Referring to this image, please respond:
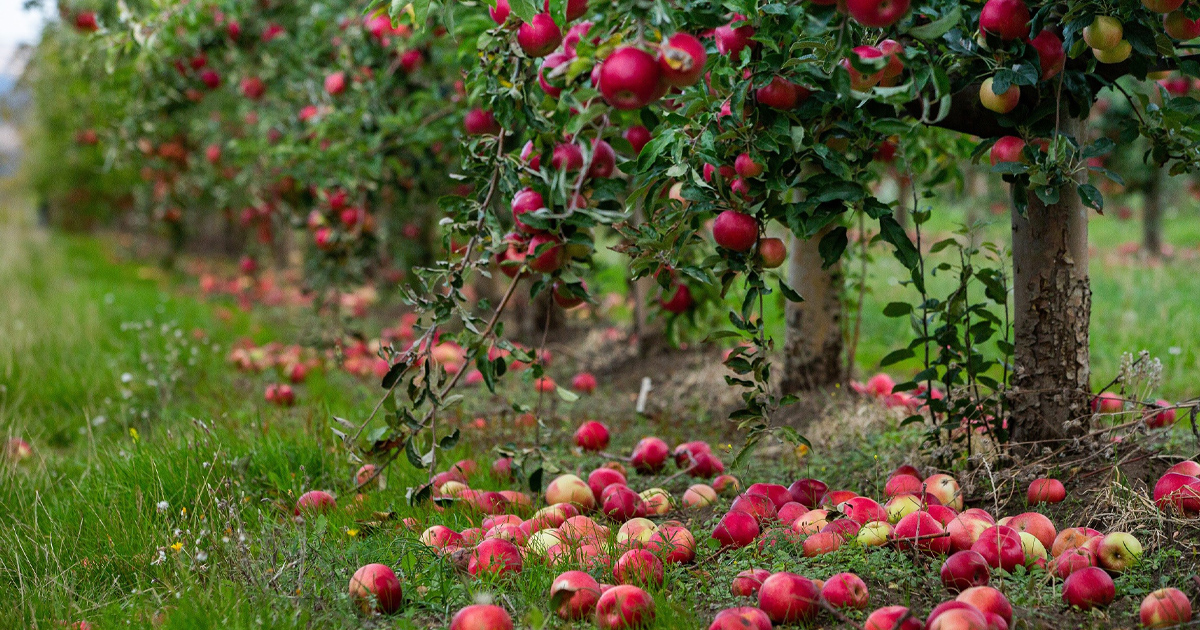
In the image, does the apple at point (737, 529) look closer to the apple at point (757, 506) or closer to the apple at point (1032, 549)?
the apple at point (757, 506)

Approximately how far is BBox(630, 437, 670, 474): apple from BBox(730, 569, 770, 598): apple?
110cm

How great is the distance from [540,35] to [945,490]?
5.07 feet

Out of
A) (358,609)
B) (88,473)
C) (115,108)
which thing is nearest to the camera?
(358,609)

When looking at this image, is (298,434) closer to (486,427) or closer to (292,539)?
(486,427)

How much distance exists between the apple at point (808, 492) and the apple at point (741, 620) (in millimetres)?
760

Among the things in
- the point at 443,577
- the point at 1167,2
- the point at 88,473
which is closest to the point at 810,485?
the point at 443,577

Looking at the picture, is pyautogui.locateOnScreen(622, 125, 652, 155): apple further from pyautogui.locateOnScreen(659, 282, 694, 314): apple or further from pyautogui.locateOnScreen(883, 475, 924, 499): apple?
pyautogui.locateOnScreen(883, 475, 924, 499): apple

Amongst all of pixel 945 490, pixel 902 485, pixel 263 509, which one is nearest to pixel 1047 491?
pixel 945 490

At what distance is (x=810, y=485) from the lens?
246 cm

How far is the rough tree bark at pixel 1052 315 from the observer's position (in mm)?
2430

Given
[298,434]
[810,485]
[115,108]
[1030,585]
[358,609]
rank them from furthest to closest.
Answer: [115,108]
[298,434]
[810,485]
[358,609]
[1030,585]

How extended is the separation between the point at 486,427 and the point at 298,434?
2.61 ft

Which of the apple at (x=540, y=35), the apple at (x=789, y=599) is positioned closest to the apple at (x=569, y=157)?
the apple at (x=540, y=35)

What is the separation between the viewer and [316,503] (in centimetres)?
260
